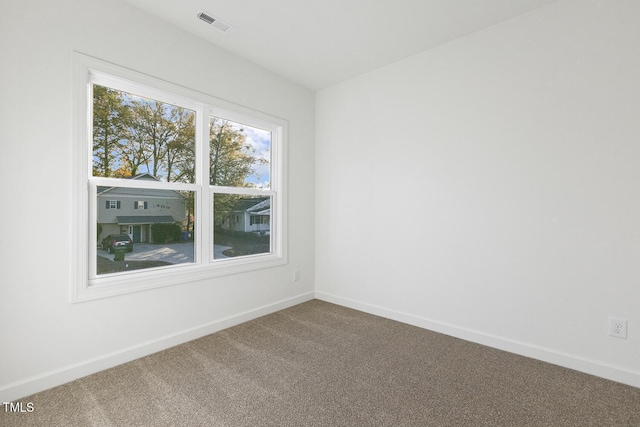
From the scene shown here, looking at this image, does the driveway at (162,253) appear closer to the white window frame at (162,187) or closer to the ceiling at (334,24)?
the white window frame at (162,187)

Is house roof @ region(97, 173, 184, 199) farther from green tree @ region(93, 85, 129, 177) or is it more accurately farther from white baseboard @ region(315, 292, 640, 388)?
white baseboard @ region(315, 292, 640, 388)

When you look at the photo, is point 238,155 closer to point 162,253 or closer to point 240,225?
point 240,225

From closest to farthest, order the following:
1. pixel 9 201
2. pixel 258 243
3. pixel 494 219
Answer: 1. pixel 9 201
2. pixel 494 219
3. pixel 258 243

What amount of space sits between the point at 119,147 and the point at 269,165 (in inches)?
59.6

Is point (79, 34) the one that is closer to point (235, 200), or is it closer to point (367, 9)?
point (235, 200)

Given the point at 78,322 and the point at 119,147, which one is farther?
the point at 119,147

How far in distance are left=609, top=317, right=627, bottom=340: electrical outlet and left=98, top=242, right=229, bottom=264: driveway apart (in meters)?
3.15

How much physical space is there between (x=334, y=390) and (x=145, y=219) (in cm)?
196

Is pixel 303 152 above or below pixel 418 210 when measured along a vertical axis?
above

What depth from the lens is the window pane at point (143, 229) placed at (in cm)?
224

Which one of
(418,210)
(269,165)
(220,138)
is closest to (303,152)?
(269,165)

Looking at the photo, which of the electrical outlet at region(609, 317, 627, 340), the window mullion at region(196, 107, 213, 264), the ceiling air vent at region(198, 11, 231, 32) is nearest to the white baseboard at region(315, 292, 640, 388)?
the electrical outlet at region(609, 317, 627, 340)

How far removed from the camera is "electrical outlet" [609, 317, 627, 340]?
200 cm

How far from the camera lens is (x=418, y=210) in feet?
9.70
